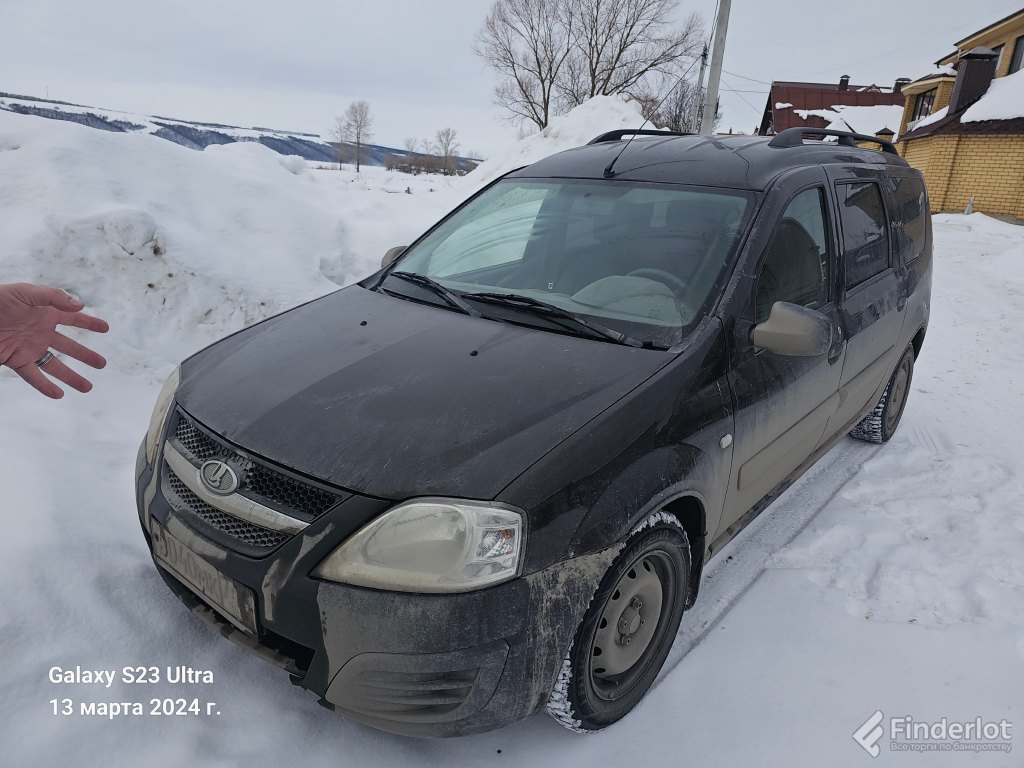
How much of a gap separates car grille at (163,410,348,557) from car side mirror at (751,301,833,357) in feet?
5.12

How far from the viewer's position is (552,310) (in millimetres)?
2432

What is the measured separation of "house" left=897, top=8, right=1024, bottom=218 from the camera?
776 inches

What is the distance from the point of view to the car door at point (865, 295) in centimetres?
312

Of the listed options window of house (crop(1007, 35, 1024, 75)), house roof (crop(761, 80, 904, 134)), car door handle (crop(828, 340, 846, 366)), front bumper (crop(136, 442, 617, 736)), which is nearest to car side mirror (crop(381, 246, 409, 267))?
front bumper (crop(136, 442, 617, 736))

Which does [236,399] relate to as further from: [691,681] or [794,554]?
[794,554]

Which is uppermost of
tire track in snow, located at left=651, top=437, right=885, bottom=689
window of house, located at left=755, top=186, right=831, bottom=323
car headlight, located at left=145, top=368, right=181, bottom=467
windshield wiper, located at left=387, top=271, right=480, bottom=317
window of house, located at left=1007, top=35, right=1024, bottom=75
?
window of house, located at left=1007, top=35, right=1024, bottom=75

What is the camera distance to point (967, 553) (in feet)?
10.0

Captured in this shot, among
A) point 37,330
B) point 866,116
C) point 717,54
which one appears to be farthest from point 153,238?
point 866,116

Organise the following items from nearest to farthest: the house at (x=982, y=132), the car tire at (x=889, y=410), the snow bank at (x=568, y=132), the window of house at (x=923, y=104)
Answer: the car tire at (x=889, y=410) → the snow bank at (x=568, y=132) → the house at (x=982, y=132) → the window of house at (x=923, y=104)

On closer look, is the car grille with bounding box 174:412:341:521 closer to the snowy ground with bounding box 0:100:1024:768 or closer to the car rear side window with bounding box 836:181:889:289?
the snowy ground with bounding box 0:100:1024:768

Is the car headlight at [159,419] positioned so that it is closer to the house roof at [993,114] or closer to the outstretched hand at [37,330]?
the outstretched hand at [37,330]

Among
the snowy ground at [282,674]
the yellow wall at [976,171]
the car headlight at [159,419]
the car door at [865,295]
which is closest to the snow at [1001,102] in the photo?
the yellow wall at [976,171]

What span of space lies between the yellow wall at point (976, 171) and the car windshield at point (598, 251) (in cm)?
2123

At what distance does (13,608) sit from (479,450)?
63.7 inches
